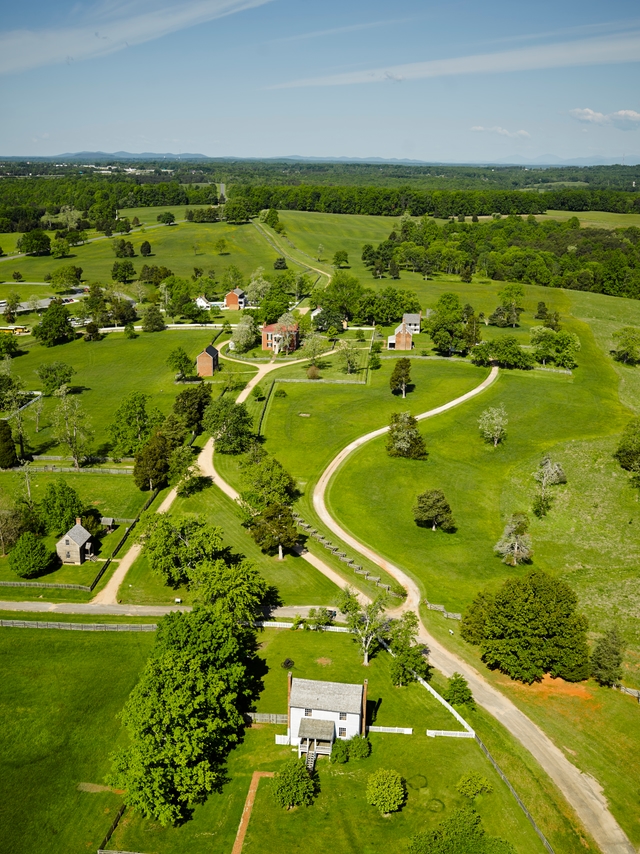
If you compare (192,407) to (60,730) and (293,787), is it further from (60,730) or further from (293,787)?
(293,787)

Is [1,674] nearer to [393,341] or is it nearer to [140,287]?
[393,341]

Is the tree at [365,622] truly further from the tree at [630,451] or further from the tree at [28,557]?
the tree at [630,451]

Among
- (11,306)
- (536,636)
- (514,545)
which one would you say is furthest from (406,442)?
(11,306)

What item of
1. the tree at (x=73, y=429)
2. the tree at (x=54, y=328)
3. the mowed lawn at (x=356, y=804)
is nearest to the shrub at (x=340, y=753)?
the mowed lawn at (x=356, y=804)

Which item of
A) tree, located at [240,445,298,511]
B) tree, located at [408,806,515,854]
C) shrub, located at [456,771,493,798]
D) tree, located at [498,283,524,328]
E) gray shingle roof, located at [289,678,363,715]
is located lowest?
shrub, located at [456,771,493,798]

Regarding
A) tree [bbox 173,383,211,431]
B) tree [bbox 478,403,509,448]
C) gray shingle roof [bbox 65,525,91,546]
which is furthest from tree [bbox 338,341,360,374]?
gray shingle roof [bbox 65,525,91,546]

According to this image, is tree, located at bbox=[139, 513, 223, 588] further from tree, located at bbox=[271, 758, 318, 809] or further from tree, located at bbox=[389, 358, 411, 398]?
tree, located at bbox=[389, 358, 411, 398]
